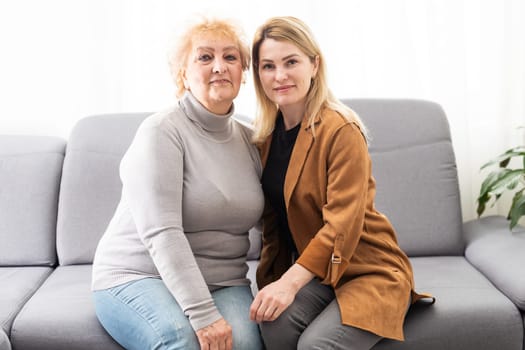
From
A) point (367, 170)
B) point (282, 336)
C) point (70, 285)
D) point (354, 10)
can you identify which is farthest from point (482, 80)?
point (70, 285)

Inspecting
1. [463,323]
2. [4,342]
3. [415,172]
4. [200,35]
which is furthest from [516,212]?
[4,342]

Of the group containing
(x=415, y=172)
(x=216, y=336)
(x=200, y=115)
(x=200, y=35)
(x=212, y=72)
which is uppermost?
(x=200, y=35)

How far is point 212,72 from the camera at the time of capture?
5.79 feet

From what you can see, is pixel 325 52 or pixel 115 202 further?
pixel 325 52

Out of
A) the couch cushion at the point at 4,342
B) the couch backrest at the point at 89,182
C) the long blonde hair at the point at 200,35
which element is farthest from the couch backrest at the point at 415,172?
the couch cushion at the point at 4,342

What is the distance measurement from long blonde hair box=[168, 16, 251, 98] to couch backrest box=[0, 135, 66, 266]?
796 mm

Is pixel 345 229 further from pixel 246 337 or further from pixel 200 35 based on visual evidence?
pixel 200 35

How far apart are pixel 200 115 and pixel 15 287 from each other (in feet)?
2.73

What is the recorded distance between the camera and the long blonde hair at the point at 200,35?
5.82 feet

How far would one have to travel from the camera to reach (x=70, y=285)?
2021 mm

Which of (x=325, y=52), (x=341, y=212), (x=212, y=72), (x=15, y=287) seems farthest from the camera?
(x=325, y=52)

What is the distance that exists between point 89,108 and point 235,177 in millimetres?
1067

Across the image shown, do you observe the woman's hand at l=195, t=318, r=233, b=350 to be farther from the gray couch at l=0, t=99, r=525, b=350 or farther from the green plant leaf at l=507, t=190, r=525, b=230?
the green plant leaf at l=507, t=190, r=525, b=230

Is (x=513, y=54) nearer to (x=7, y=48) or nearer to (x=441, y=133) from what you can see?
(x=441, y=133)
